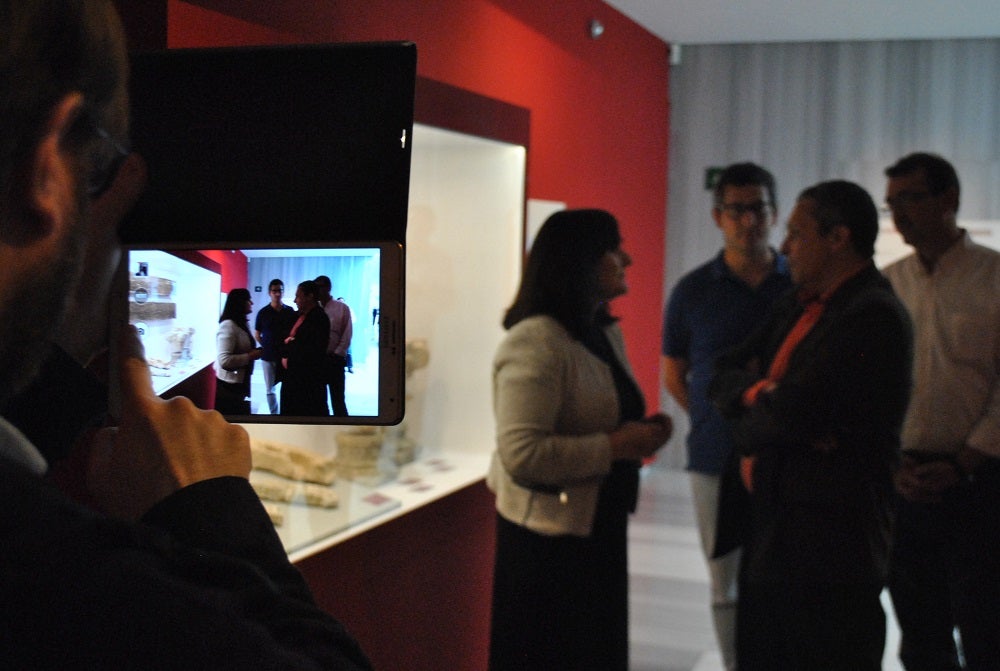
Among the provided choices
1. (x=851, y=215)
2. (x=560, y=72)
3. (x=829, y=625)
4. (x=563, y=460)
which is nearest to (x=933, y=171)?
(x=851, y=215)

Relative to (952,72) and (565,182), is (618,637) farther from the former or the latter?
(952,72)

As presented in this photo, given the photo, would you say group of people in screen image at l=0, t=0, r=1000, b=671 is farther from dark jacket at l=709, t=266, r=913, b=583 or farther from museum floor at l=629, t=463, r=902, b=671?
museum floor at l=629, t=463, r=902, b=671

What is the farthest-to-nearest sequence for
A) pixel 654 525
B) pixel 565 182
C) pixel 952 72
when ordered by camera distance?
1. pixel 952 72
2. pixel 654 525
3. pixel 565 182

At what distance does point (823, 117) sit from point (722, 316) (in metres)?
4.33

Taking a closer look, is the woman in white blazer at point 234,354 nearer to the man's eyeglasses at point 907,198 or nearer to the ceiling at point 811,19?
the man's eyeglasses at point 907,198

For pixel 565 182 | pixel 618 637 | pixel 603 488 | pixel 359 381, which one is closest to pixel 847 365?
pixel 603 488

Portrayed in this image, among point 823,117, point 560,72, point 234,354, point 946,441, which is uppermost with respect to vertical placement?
point 823,117

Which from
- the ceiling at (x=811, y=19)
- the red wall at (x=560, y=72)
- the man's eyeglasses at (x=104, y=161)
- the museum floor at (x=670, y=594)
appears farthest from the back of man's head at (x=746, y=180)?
the man's eyeglasses at (x=104, y=161)

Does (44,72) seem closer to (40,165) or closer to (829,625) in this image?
(40,165)

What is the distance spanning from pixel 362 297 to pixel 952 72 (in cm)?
705

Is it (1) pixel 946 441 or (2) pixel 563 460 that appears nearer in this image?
(2) pixel 563 460

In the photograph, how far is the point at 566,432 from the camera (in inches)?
→ 95.3

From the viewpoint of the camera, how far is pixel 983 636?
2756mm

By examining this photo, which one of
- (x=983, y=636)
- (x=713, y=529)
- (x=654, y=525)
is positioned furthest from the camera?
(x=654, y=525)
